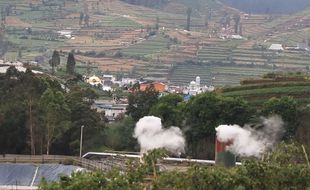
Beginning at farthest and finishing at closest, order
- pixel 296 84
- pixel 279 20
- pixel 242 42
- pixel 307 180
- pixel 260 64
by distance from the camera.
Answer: pixel 279 20 < pixel 242 42 < pixel 260 64 < pixel 296 84 < pixel 307 180

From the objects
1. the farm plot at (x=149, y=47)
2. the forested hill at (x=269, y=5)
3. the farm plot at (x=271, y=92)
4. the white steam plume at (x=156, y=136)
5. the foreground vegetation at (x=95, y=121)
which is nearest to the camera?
the white steam plume at (x=156, y=136)

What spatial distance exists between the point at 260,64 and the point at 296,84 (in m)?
46.9

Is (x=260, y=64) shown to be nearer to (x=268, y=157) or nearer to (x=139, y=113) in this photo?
(x=139, y=113)

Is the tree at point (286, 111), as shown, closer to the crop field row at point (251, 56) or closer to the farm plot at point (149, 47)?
the crop field row at point (251, 56)

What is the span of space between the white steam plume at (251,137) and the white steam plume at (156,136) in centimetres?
174

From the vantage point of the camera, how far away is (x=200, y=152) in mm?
24969

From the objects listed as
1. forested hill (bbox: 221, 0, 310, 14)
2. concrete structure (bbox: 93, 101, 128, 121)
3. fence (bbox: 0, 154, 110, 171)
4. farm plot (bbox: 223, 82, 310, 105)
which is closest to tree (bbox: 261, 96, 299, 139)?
farm plot (bbox: 223, 82, 310, 105)

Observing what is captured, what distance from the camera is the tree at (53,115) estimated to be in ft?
79.5

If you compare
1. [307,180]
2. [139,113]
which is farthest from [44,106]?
[307,180]

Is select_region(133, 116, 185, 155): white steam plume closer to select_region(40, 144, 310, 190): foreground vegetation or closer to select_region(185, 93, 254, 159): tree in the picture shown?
select_region(185, 93, 254, 159): tree

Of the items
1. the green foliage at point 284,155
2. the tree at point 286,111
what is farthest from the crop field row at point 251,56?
the green foliage at point 284,155

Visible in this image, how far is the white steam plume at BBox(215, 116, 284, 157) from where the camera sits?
20531 millimetres

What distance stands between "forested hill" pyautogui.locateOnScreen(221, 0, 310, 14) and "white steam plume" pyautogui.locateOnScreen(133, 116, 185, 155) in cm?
11725

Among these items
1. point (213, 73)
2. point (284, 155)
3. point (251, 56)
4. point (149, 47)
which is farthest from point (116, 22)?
point (284, 155)
